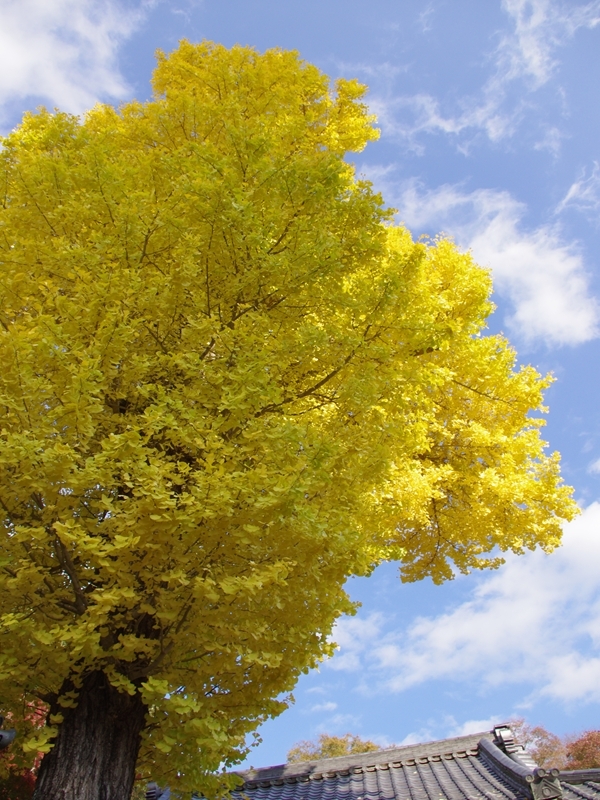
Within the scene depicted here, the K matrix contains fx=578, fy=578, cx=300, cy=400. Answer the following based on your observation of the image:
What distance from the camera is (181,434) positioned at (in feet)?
11.8

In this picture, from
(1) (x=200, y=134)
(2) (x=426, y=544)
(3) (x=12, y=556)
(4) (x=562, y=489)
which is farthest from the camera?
(2) (x=426, y=544)

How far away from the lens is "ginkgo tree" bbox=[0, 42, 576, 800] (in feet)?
11.4

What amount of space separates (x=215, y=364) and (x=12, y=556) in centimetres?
177

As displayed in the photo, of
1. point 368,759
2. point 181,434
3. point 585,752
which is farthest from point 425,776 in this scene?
point 585,752

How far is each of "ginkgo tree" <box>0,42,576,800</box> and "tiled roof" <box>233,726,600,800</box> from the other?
3008mm

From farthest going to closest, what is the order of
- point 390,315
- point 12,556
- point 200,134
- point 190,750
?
1. point 200,134
2. point 390,315
3. point 190,750
4. point 12,556

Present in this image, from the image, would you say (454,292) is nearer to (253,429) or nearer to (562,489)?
(562,489)

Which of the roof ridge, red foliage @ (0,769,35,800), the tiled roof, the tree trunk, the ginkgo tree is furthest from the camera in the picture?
the roof ridge

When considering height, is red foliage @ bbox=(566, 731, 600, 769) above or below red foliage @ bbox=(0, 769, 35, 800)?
above

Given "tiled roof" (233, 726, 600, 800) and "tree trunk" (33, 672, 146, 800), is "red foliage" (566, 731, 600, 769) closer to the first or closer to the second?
"tiled roof" (233, 726, 600, 800)

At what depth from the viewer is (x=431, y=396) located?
9898 mm

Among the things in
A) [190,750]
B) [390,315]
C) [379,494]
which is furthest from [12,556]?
[379,494]

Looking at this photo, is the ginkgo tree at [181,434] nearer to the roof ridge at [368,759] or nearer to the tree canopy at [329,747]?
the roof ridge at [368,759]

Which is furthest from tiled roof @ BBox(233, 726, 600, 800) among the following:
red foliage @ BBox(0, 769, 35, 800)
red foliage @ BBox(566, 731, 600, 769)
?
red foliage @ BBox(566, 731, 600, 769)
